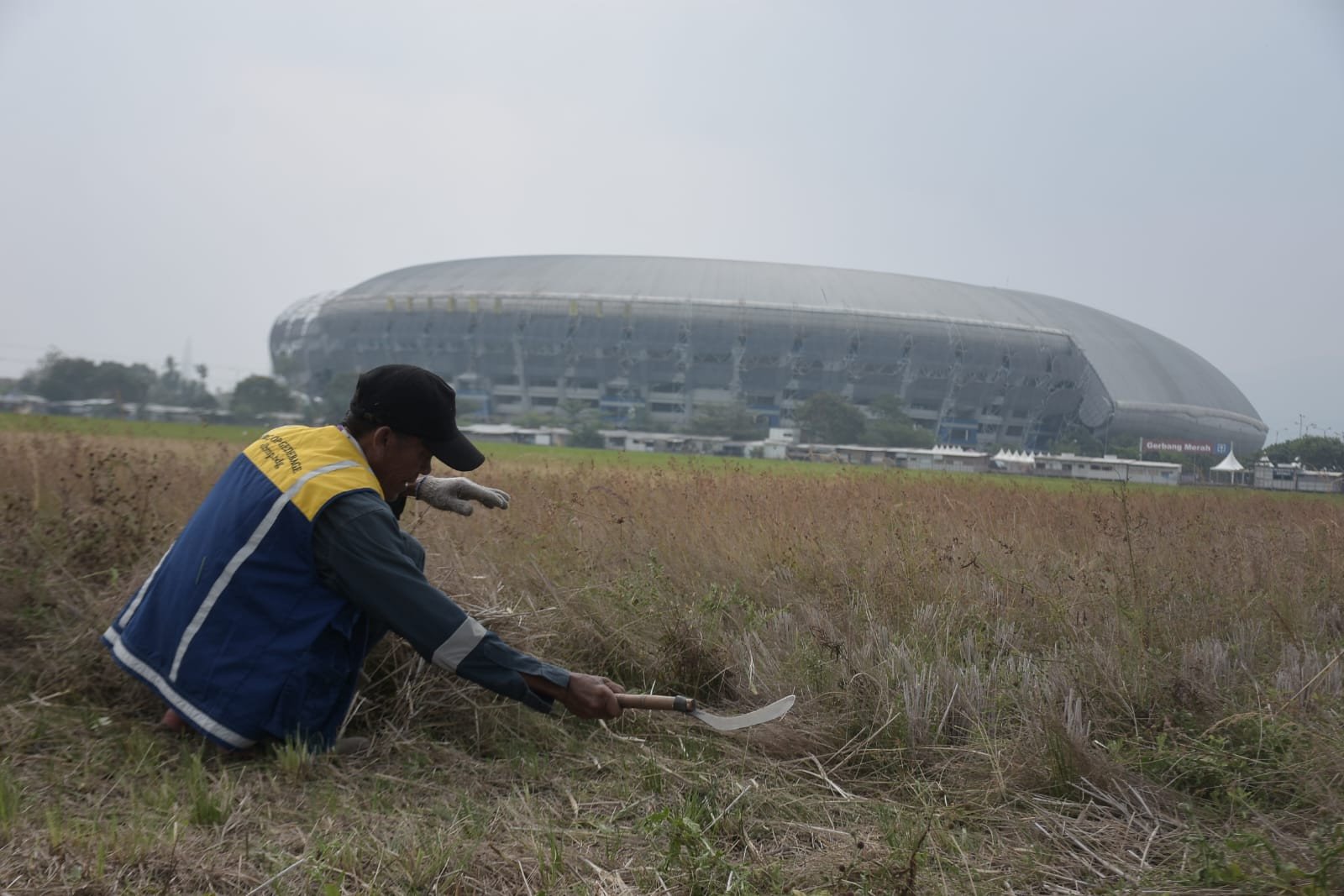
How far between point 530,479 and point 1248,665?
6.46 meters

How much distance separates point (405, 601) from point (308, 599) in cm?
34

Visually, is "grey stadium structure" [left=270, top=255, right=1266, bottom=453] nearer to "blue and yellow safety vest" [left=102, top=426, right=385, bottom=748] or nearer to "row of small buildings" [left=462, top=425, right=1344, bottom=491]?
"row of small buildings" [left=462, top=425, right=1344, bottom=491]

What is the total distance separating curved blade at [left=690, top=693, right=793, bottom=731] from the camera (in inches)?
96.6

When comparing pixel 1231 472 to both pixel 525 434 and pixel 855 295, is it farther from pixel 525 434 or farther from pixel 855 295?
pixel 855 295

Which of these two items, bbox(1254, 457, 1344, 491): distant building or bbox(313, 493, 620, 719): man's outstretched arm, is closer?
bbox(313, 493, 620, 719): man's outstretched arm

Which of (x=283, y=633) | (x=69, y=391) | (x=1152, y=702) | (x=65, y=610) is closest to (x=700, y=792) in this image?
(x=283, y=633)

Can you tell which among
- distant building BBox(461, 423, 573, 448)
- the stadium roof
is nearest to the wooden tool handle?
distant building BBox(461, 423, 573, 448)

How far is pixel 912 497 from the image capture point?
7.34 metres

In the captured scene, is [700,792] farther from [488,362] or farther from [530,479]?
[488,362]

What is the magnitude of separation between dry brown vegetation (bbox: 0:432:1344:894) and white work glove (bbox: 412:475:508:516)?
0.44 m

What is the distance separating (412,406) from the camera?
258cm

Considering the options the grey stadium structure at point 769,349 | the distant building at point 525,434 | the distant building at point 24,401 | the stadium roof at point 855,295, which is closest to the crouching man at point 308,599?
the distant building at point 24,401

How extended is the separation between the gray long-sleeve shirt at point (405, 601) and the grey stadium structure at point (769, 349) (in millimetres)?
57974

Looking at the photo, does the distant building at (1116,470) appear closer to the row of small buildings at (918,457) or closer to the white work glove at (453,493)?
the row of small buildings at (918,457)
